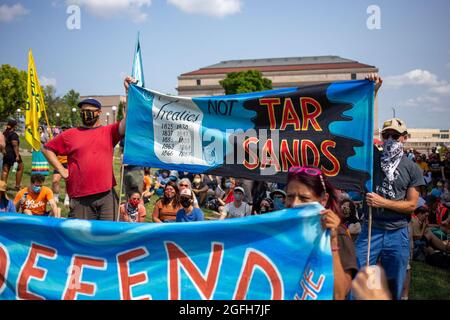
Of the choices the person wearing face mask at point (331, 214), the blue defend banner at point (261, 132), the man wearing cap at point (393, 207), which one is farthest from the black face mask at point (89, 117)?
the man wearing cap at point (393, 207)

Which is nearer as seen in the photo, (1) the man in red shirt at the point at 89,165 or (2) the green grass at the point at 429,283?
(1) the man in red shirt at the point at 89,165

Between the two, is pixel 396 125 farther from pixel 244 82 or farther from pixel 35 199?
pixel 244 82

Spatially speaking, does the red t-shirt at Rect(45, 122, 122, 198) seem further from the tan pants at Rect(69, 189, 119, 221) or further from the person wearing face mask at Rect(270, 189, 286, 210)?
the person wearing face mask at Rect(270, 189, 286, 210)

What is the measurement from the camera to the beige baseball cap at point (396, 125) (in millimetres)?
4327

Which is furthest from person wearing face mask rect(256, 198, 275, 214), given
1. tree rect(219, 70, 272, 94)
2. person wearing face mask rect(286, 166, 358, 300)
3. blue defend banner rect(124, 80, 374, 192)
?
tree rect(219, 70, 272, 94)

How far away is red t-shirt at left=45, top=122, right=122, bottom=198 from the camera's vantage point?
4.67 m

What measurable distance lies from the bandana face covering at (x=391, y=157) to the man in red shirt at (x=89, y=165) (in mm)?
2839

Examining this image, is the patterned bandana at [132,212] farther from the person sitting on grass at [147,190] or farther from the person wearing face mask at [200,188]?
the person wearing face mask at [200,188]

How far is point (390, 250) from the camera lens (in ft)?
13.4

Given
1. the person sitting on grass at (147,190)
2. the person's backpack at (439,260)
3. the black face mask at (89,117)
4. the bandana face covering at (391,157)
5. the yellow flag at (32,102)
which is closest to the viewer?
the bandana face covering at (391,157)

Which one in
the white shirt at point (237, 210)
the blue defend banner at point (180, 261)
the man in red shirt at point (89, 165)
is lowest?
the white shirt at point (237, 210)

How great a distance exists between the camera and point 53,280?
3213 millimetres

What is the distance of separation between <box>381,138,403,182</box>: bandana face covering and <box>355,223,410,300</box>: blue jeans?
525mm

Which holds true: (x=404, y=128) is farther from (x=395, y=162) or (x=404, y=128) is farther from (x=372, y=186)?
(x=372, y=186)
